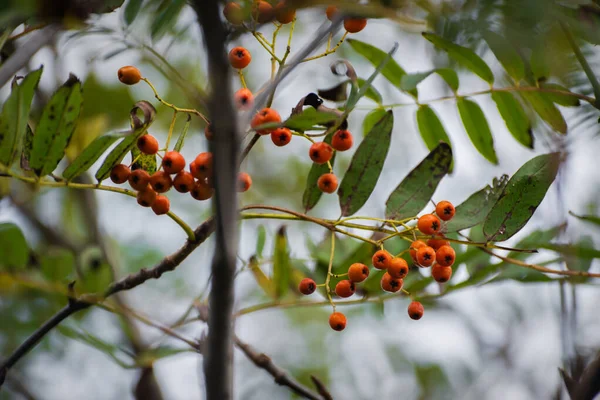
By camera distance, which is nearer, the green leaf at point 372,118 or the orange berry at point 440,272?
the orange berry at point 440,272

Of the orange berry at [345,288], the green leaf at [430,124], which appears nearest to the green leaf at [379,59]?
the green leaf at [430,124]

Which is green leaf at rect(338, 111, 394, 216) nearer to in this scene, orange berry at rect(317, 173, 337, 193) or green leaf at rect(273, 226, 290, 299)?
orange berry at rect(317, 173, 337, 193)

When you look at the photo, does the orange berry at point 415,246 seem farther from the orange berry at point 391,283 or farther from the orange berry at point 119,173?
the orange berry at point 119,173

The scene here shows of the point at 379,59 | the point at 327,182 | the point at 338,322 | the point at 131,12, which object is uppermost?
the point at 131,12

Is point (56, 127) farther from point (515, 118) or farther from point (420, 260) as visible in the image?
point (515, 118)

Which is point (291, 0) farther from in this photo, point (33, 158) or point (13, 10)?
point (33, 158)

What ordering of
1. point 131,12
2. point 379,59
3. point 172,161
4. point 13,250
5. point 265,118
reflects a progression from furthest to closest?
point 13,250, point 379,59, point 131,12, point 172,161, point 265,118

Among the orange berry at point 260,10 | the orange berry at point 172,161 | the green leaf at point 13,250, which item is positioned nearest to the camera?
the orange berry at point 260,10

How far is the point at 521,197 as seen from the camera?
0.84m

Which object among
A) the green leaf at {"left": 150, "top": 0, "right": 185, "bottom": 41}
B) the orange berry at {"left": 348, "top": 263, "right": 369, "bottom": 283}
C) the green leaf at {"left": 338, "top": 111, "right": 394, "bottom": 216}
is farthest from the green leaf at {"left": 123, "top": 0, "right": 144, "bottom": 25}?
the orange berry at {"left": 348, "top": 263, "right": 369, "bottom": 283}

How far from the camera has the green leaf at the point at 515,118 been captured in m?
1.10

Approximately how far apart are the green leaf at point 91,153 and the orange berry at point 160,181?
0.08 metres

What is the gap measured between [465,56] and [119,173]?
23.8 inches

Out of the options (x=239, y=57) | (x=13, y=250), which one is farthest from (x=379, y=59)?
(x=13, y=250)
